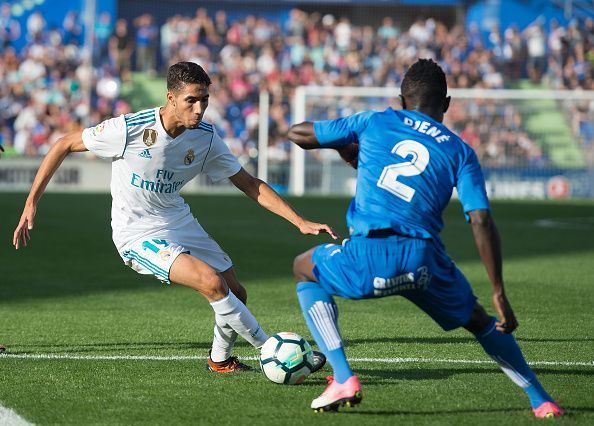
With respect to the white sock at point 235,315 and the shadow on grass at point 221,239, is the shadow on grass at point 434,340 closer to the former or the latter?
the white sock at point 235,315

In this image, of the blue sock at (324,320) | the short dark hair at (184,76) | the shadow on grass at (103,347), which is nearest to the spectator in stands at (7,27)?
the shadow on grass at (103,347)

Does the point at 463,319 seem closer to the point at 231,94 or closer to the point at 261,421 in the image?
the point at 261,421

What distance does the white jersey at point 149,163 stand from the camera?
706 centimetres

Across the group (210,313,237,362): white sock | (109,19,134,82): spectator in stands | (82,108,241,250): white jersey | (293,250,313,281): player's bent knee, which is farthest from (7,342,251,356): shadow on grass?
(109,19,134,82): spectator in stands

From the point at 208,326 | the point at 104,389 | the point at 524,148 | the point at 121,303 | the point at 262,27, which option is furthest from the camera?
the point at 262,27

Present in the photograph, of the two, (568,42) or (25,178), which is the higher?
(568,42)

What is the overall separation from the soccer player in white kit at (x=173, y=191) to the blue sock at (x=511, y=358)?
54.3 inches

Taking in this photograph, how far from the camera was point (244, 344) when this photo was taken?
8.30 metres

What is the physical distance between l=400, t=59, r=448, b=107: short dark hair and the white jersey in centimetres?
189

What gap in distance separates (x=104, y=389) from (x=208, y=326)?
2747mm

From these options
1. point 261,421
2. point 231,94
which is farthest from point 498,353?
point 231,94

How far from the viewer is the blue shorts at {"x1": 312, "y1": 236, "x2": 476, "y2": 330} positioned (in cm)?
552

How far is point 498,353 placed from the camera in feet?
18.9

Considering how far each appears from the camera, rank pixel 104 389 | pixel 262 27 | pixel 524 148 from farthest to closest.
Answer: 1. pixel 262 27
2. pixel 524 148
3. pixel 104 389
